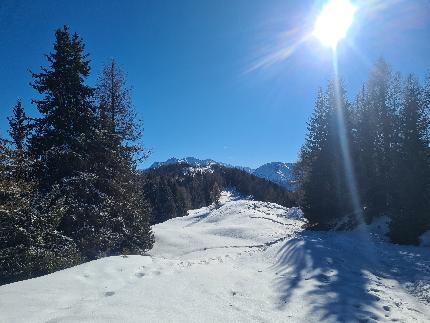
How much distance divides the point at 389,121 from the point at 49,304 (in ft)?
101

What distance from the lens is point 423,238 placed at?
757 inches

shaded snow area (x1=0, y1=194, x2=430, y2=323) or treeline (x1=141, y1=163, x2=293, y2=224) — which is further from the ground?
treeline (x1=141, y1=163, x2=293, y2=224)

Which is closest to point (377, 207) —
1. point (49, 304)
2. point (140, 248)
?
point (140, 248)

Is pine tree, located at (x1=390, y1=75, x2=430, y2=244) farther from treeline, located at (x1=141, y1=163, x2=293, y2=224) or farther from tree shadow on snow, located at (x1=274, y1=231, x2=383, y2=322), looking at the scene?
treeline, located at (x1=141, y1=163, x2=293, y2=224)

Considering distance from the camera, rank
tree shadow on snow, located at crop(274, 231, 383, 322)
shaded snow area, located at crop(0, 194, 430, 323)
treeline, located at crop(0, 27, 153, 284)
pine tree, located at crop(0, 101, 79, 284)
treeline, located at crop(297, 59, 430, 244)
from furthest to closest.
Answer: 1. treeline, located at crop(297, 59, 430, 244)
2. treeline, located at crop(0, 27, 153, 284)
3. pine tree, located at crop(0, 101, 79, 284)
4. tree shadow on snow, located at crop(274, 231, 383, 322)
5. shaded snow area, located at crop(0, 194, 430, 323)

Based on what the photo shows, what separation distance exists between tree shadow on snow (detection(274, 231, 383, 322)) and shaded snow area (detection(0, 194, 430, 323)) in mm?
26

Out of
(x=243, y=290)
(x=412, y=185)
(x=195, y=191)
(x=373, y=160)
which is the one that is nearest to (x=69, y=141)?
(x=243, y=290)

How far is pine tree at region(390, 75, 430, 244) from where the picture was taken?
1970 centimetres

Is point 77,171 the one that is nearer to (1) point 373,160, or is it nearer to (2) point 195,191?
Result: (1) point 373,160

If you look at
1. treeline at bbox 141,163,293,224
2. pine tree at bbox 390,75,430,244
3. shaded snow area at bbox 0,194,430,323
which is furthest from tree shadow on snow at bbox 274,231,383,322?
treeline at bbox 141,163,293,224

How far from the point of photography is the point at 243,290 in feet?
32.9

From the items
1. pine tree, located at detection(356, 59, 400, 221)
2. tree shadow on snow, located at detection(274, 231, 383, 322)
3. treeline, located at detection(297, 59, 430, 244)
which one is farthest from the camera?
pine tree, located at detection(356, 59, 400, 221)

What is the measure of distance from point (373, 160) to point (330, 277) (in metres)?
20.3

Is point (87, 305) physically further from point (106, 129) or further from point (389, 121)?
point (389, 121)
